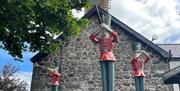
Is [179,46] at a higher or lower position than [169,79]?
higher

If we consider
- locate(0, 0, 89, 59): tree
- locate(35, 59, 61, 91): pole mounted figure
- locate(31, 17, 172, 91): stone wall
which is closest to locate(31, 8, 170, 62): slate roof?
locate(31, 17, 172, 91): stone wall

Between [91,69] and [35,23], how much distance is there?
524cm

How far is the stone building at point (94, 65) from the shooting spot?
1572cm

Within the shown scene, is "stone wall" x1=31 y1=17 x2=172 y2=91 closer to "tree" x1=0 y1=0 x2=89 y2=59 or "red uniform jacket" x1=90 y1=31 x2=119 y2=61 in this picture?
"tree" x1=0 y1=0 x2=89 y2=59

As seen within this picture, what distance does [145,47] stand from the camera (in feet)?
53.1

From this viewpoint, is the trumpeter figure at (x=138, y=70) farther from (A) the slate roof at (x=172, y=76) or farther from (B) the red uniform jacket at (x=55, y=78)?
(B) the red uniform jacket at (x=55, y=78)

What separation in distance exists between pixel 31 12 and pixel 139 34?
7.29 m

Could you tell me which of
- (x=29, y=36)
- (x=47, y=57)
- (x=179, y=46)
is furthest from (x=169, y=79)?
(x=179, y=46)

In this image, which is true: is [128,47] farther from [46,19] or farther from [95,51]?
[46,19]

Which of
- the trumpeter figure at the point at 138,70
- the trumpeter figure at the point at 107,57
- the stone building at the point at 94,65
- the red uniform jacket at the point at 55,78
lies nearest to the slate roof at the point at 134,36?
the stone building at the point at 94,65

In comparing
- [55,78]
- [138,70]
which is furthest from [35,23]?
[138,70]

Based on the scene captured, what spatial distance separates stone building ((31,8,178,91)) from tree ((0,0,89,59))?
3.55 meters

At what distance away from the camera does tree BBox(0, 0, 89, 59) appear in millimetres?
10047

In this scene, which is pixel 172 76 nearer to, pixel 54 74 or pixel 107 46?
pixel 107 46
